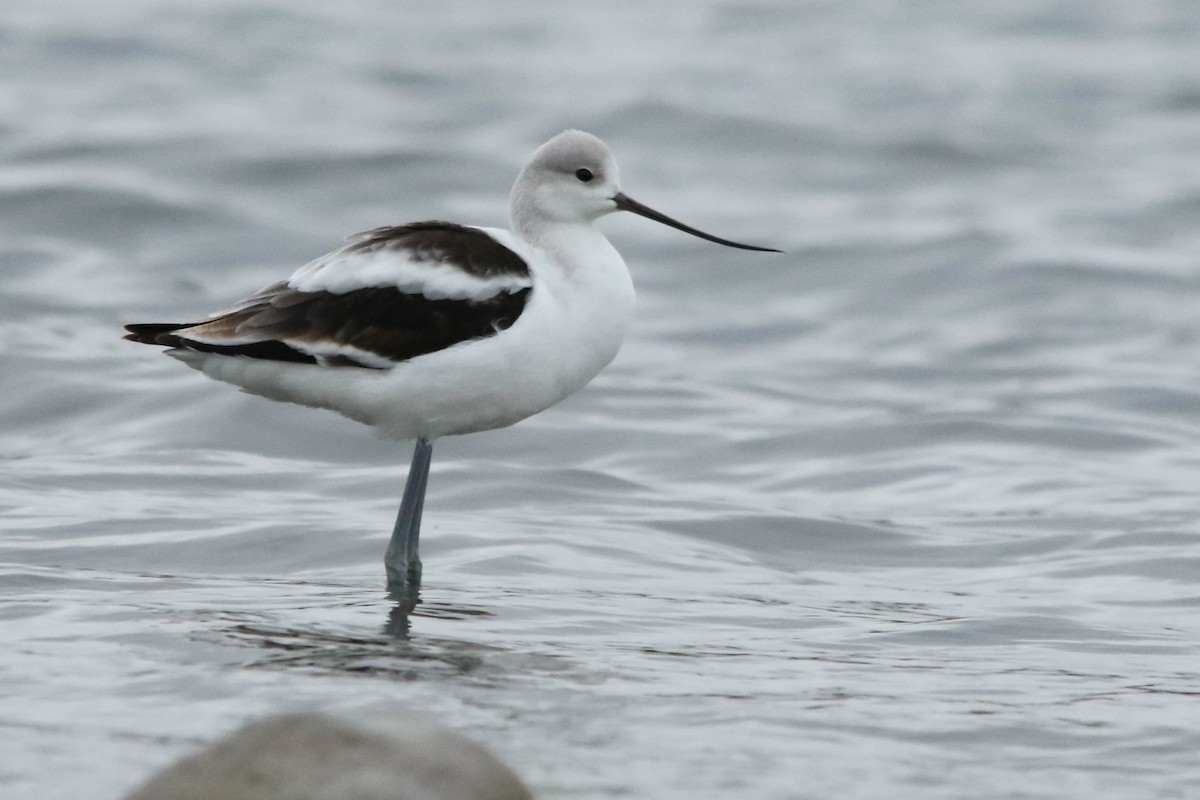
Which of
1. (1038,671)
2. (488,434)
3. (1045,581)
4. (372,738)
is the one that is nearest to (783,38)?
(488,434)

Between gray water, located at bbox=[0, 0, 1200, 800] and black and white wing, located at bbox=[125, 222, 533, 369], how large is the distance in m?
1.13

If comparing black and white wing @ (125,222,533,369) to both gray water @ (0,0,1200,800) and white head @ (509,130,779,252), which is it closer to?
white head @ (509,130,779,252)

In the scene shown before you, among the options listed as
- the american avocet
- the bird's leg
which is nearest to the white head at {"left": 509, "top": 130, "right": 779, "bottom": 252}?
the american avocet

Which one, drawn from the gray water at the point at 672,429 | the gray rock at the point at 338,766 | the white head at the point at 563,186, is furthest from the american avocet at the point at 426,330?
the gray rock at the point at 338,766

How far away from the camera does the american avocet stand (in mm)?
7805

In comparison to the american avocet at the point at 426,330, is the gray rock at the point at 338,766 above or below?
below

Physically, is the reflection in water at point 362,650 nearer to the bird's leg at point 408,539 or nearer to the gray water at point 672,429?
the gray water at point 672,429

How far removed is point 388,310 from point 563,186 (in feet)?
3.33

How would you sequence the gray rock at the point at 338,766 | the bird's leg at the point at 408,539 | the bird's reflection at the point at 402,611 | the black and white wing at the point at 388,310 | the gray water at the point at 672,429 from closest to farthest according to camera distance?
the gray rock at the point at 338,766 < the gray water at the point at 672,429 < the bird's reflection at the point at 402,611 < the black and white wing at the point at 388,310 < the bird's leg at the point at 408,539

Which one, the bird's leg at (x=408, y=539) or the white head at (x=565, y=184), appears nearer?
the white head at (x=565, y=184)

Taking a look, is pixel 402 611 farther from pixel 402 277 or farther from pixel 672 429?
pixel 672 429

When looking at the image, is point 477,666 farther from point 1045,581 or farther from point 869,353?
point 869,353

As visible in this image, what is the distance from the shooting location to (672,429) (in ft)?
43.9

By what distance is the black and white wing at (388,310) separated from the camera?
7.82m
